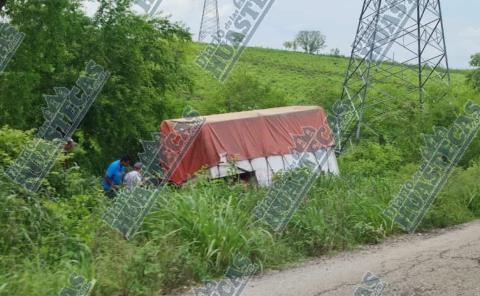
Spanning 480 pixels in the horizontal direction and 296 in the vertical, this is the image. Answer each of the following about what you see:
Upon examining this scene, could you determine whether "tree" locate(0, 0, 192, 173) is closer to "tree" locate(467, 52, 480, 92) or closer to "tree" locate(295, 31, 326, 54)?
"tree" locate(467, 52, 480, 92)

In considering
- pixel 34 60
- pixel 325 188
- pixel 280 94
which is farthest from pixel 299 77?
pixel 325 188

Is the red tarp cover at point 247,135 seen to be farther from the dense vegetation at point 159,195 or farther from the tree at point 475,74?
the tree at point 475,74

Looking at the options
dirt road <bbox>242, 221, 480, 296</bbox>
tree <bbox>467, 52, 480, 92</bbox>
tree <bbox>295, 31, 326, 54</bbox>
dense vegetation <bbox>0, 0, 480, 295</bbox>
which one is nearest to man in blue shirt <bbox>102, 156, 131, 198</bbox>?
dense vegetation <bbox>0, 0, 480, 295</bbox>

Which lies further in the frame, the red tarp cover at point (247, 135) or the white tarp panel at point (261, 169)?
the white tarp panel at point (261, 169)

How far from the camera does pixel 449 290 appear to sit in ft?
20.0

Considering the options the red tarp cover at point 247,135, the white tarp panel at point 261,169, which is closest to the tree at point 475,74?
the red tarp cover at point 247,135

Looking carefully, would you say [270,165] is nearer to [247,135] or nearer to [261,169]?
[261,169]

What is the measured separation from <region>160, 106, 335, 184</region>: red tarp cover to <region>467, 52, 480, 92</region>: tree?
31.9 feet

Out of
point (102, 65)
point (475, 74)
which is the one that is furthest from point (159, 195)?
point (475, 74)

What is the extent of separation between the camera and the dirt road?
20.2ft

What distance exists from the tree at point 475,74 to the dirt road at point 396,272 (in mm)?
16570

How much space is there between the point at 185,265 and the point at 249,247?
3.71 ft

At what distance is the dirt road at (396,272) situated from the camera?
6.17 meters

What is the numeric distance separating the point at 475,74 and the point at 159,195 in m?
21.3
